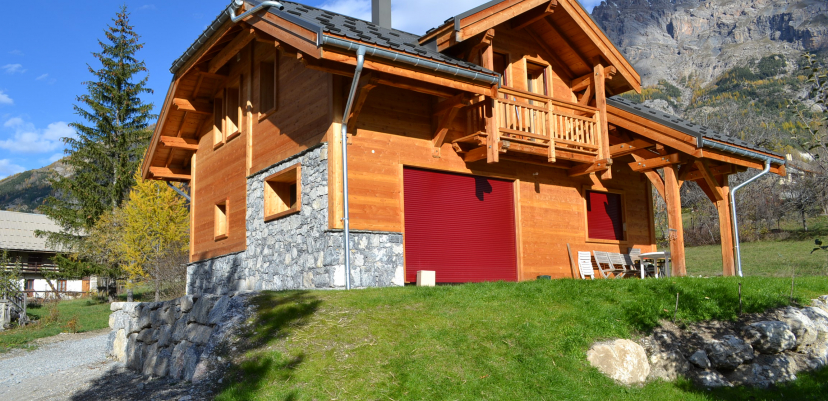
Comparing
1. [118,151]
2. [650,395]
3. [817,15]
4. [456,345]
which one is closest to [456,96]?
[456,345]

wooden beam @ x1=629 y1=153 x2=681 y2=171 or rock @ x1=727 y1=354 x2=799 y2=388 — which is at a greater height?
wooden beam @ x1=629 y1=153 x2=681 y2=171

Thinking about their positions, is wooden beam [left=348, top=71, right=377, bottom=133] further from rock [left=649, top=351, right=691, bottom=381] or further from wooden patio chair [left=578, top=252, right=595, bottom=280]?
wooden patio chair [left=578, top=252, right=595, bottom=280]

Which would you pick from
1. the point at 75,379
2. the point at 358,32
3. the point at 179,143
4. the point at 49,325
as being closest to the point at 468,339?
the point at 358,32

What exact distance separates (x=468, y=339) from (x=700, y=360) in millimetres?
2911

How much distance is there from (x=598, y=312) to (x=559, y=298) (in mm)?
725

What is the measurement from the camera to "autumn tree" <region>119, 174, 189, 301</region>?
26.1m

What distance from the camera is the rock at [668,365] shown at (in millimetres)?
7328

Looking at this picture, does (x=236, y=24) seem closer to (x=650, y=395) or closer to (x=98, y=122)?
(x=650, y=395)

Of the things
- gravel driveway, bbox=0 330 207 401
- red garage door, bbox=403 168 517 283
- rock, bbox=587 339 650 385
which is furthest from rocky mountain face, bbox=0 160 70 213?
rock, bbox=587 339 650 385

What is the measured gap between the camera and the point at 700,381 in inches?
290

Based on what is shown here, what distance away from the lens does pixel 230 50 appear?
44.1 ft

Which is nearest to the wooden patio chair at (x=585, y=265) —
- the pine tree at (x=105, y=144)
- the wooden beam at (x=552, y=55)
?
the wooden beam at (x=552, y=55)

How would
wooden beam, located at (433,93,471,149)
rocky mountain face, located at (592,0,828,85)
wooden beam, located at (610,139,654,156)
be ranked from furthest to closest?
rocky mountain face, located at (592,0,828,85) → wooden beam, located at (610,139,654,156) → wooden beam, located at (433,93,471,149)

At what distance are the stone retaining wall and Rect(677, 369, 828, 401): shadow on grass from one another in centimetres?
557
